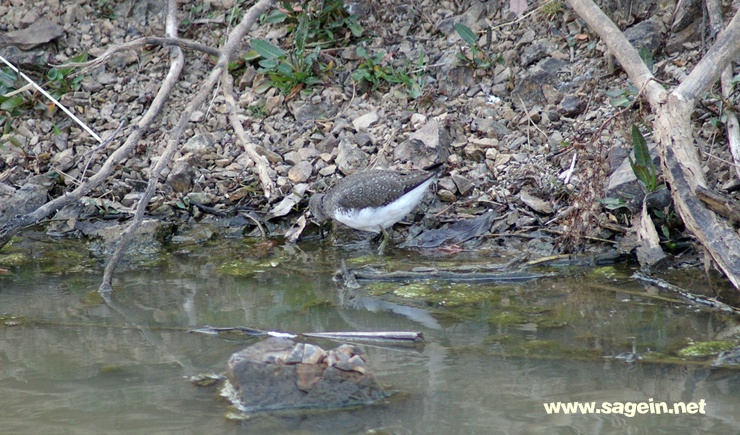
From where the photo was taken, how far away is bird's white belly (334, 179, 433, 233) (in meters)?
6.30

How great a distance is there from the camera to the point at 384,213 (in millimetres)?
6367

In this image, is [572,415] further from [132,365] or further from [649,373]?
[132,365]

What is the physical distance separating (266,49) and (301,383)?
486cm

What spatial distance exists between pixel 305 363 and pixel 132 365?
1157mm

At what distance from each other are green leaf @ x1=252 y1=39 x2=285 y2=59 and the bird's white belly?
2204mm

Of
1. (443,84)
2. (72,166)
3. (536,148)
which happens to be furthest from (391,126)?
(72,166)

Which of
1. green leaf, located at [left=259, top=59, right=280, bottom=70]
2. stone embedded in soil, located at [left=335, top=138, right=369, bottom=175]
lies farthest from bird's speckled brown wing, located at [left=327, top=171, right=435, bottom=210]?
green leaf, located at [left=259, top=59, right=280, bottom=70]

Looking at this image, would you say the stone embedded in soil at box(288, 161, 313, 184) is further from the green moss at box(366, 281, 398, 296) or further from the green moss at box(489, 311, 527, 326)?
the green moss at box(489, 311, 527, 326)

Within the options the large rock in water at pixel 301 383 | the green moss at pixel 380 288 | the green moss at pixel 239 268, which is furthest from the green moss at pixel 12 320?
the green moss at pixel 380 288

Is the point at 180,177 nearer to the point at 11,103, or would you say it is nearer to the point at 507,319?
the point at 11,103

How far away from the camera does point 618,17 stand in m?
7.35

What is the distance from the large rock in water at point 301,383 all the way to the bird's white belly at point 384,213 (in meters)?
2.69

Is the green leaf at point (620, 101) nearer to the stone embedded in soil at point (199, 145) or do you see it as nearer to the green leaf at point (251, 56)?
the green leaf at point (251, 56)

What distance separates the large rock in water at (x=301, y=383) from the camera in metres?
3.67
